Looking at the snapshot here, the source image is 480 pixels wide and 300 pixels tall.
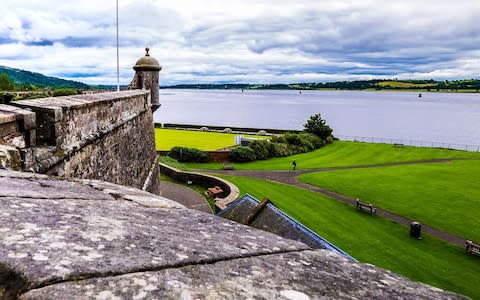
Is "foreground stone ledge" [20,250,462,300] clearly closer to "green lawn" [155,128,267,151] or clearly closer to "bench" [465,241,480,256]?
"bench" [465,241,480,256]

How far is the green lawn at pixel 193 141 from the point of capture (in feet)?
160

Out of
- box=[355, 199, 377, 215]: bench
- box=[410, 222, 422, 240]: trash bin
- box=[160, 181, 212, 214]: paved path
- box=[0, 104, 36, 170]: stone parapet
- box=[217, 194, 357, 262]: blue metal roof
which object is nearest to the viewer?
box=[0, 104, 36, 170]: stone parapet

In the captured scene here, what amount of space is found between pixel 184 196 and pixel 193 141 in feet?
89.7

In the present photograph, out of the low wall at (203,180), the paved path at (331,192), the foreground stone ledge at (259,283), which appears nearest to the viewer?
the foreground stone ledge at (259,283)

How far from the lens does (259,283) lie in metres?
1.74

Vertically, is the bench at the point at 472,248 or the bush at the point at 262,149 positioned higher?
the bush at the point at 262,149

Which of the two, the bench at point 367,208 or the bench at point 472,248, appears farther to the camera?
the bench at point 367,208

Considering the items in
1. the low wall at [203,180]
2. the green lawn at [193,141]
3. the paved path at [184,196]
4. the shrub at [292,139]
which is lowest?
the paved path at [184,196]

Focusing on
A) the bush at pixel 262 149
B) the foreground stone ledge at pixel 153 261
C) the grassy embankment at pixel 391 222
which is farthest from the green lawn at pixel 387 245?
the bush at pixel 262 149

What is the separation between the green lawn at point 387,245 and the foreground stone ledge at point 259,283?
48.2ft

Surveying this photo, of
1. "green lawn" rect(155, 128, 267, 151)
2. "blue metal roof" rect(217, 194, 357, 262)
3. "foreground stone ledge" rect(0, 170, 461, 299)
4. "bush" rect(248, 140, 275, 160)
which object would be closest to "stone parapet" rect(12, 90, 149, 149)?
"foreground stone ledge" rect(0, 170, 461, 299)

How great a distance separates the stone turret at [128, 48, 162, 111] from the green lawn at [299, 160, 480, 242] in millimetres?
17338

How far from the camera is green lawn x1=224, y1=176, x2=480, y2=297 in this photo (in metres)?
15.6

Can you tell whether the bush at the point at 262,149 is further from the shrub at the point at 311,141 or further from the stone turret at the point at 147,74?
the stone turret at the point at 147,74
